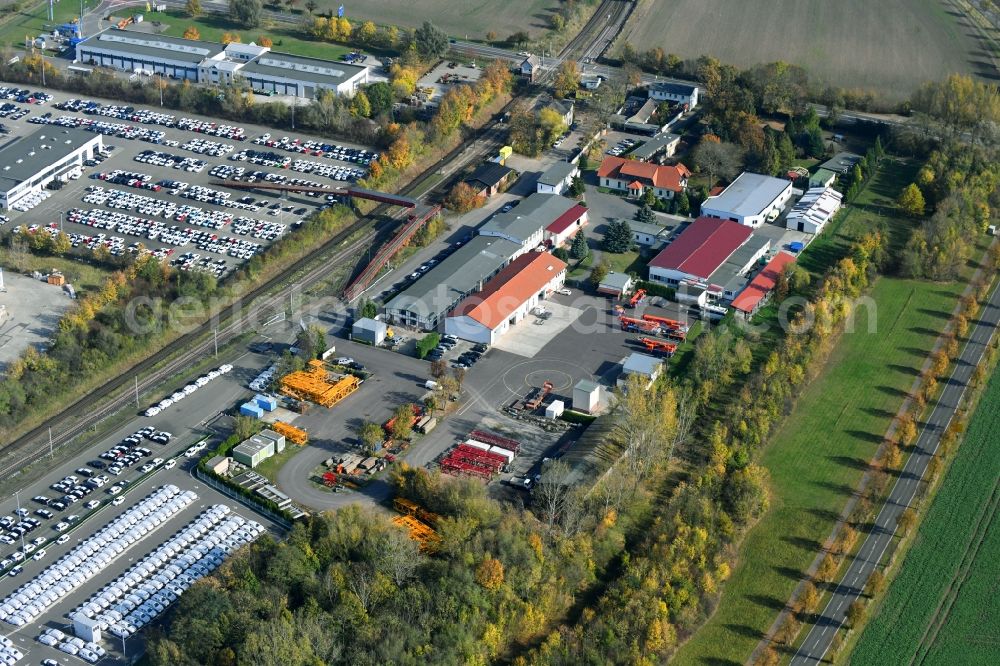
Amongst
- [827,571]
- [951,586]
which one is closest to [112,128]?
[827,571]

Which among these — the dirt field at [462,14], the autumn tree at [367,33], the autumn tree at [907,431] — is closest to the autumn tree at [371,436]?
the autumn tree at [907,431]

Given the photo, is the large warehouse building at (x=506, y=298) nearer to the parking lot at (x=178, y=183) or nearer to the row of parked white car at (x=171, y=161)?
the parking lot at (x=178, y=183)

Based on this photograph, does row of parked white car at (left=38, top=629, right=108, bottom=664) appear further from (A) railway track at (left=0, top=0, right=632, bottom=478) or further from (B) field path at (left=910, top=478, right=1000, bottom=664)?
(B) field path at (left=910, top=478, right=1000, bottom=664)

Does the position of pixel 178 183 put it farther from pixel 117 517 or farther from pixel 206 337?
pixel 117 517

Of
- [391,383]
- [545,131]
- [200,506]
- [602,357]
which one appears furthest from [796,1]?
[200,506]

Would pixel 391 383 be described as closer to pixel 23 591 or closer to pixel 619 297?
pixel 619 297

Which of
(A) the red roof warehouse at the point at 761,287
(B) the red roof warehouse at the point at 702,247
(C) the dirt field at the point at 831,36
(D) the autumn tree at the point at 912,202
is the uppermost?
(C) the dirt field at the point at 831,36
